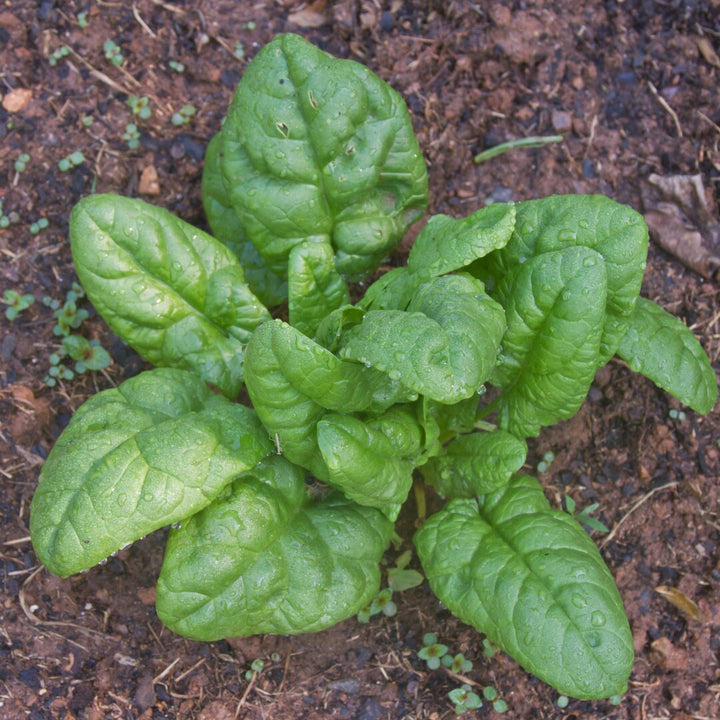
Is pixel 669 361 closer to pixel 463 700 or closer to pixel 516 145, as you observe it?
pixel 516 145

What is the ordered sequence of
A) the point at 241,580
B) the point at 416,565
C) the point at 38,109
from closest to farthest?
the point at 241,580 < the point at 416,565 < the point at 38,109

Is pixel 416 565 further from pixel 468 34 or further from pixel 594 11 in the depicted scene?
pixel 594 11

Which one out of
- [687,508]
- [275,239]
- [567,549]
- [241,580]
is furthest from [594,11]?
[241,580]

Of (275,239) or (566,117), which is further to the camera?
(566,117)

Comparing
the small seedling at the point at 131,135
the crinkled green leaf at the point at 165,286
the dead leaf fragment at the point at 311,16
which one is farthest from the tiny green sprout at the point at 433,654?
the dead leaf fragment at the point at 311,16

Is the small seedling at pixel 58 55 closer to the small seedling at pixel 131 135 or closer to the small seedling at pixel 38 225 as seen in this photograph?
the small seedling at pixel 131 135

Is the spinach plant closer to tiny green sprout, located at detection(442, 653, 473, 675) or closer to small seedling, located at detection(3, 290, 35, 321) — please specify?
tiny green sprout, located at detection(442, 653, 473, 675)

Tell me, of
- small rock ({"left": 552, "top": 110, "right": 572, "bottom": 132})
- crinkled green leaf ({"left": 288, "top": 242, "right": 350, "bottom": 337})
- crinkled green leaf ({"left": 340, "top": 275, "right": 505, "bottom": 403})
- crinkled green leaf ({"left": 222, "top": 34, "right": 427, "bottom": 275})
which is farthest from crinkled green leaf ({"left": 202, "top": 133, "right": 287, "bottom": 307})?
small rock ({"left": 552, "top": 110, "right": 572, "bottom": 132})
